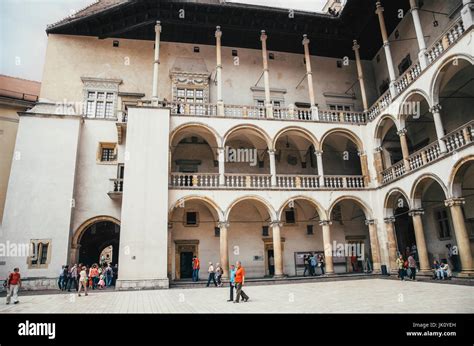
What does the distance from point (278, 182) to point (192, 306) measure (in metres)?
11.0

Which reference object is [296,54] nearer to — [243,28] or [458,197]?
[243,28]

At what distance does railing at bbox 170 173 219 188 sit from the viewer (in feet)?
60.3

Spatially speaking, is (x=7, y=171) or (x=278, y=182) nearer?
(x=278, y=182)

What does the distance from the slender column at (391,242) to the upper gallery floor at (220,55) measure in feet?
21.7

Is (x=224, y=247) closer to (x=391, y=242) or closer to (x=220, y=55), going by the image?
(x=391, y=242)

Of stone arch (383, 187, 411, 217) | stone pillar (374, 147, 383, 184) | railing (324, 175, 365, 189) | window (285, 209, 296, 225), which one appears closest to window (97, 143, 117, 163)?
window (285, 209, 296, 225)

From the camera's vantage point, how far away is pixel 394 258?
736 inches

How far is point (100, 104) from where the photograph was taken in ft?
69.7

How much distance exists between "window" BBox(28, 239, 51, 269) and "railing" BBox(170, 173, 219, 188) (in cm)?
725

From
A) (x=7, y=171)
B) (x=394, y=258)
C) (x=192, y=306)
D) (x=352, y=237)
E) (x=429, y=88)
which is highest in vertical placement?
(x=429, y=88)

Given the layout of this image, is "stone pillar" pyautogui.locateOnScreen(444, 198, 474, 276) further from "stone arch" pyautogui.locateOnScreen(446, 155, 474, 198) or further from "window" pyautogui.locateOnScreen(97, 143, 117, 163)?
"window" pyautogui.locateOnScreen(97, 143, 117, 163)

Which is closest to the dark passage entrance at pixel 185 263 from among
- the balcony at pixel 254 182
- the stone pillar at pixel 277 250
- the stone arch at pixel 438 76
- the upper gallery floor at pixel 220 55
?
the balcony at pixel 254 182

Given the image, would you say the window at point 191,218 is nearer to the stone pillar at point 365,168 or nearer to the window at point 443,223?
the stone pillar at point 365,168
